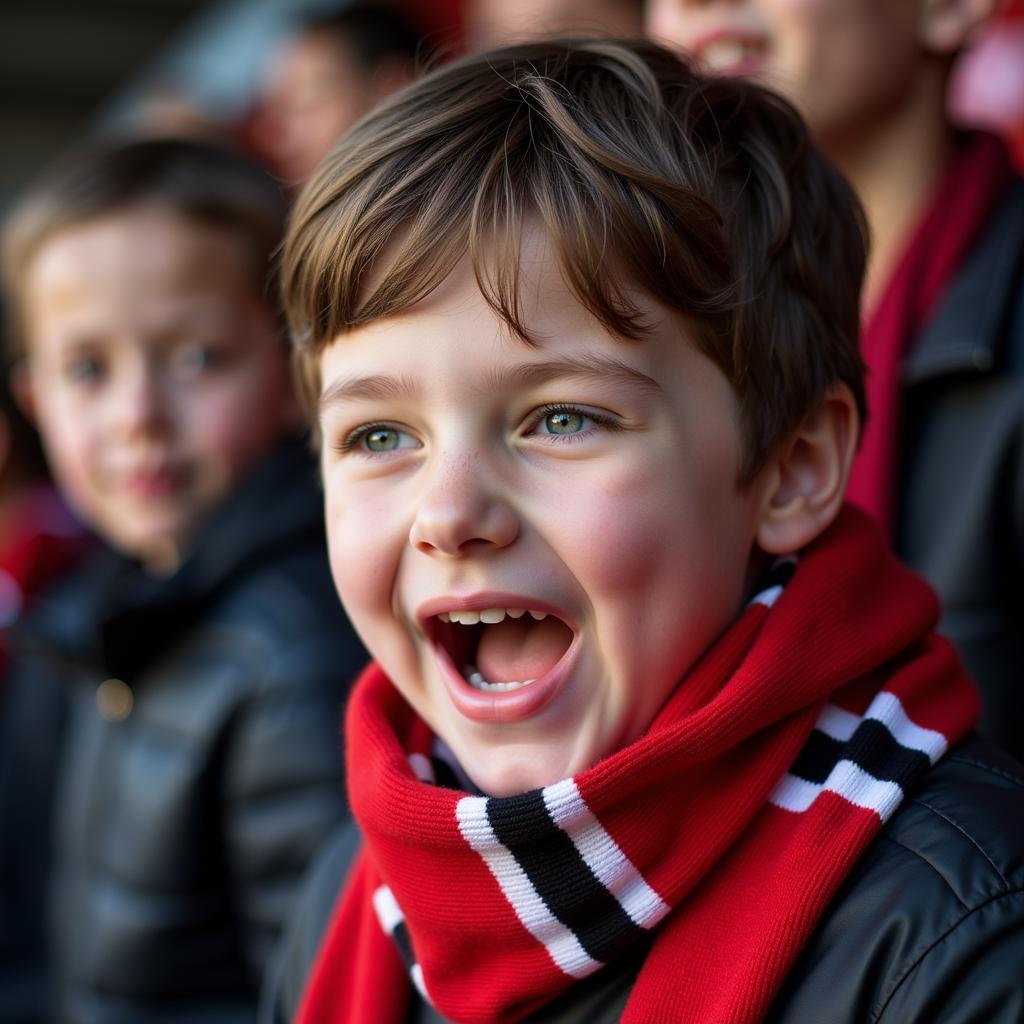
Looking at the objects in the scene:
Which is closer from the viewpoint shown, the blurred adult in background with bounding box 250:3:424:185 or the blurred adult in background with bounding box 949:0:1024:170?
the blurred adult in background with bounding box 949:0:1024:170

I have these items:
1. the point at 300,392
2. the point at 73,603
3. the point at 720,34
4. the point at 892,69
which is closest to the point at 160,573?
the point at 73,603

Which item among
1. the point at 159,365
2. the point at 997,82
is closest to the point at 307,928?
the point at 159,365

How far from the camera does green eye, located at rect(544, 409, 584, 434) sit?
4.30 feet

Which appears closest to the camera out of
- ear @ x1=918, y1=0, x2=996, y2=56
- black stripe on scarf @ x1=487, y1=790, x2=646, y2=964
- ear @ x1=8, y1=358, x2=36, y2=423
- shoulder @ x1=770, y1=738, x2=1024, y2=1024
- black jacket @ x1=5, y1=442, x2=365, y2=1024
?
shoulder @ x1=770, y1=738, x2=1024, y2=1024

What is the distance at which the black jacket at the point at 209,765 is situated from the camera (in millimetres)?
2094

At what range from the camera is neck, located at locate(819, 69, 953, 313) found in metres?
2.34

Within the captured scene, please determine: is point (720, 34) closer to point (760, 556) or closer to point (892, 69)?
point (892, 69)

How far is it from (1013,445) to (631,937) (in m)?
1.08

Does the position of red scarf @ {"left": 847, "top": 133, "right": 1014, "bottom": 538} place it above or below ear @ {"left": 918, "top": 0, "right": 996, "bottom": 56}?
below

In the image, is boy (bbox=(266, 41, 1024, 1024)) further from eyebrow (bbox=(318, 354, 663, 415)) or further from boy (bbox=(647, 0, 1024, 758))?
boy (bbox=(647, 0, 1024, 758))

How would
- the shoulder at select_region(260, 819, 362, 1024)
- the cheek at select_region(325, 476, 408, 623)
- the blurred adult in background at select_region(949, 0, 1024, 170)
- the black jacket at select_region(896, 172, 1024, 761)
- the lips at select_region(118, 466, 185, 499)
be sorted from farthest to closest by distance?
the blurred adult in background at select_region(949, 0, 1024, 170) → the lips at select_region(118, 466, 185, 499) → the black jacket at select_region(896, 172, 1024, 761) → the shoulder at select_region(260, 819, 362, 1024) → the cheek at select_region(325, 476, 408, 623)

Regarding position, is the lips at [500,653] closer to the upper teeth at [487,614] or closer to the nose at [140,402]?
the upper teeth at [487,614]

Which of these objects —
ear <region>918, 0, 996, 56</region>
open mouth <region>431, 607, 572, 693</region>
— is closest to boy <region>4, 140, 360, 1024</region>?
open mouth <region>431, 607, 572, 693</region>

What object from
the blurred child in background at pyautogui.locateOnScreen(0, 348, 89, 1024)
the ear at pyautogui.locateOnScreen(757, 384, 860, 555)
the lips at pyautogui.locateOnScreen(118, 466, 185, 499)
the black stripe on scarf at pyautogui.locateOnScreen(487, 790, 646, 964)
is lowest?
the blurred child in background at pyautogui.locateOnScreen(0, 348, 89, 1024)
